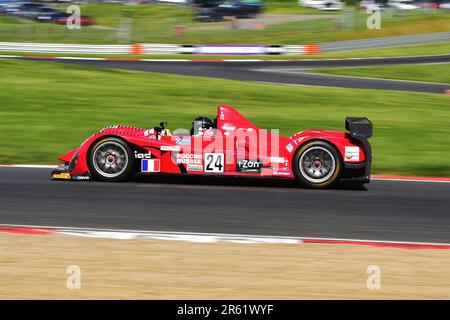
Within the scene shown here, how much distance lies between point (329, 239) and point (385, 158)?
549 cm

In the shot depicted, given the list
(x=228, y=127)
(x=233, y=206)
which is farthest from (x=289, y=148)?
(x=233, y=206)

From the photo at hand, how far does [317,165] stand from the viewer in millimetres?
11047

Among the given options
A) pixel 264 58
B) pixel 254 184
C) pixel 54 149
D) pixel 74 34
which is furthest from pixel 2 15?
pixel 254 184

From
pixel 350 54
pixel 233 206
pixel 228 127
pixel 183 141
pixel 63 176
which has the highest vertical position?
pixel 350 54

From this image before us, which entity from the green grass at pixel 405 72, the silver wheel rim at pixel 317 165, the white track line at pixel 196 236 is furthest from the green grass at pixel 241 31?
the white track line at pixel 196 236

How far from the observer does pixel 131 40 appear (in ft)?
133

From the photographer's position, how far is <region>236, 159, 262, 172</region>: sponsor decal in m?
11.0

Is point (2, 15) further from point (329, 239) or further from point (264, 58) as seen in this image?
point (329, 239)

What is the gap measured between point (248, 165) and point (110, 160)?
2.02m

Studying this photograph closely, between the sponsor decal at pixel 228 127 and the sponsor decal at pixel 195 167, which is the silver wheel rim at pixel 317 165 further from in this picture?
the sponsor decal at pixel 195 167

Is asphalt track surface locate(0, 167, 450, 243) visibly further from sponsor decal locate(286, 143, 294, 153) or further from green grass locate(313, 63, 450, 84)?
green grass locate(313, 63, 450, 84)

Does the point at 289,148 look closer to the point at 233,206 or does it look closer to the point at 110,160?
the point at 233,206

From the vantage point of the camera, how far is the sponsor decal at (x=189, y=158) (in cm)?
1098

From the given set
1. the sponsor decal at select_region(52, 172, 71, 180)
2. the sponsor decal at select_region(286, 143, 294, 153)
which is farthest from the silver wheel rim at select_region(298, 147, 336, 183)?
the sponsor decal at select_region(52, 172, 71, 180)
